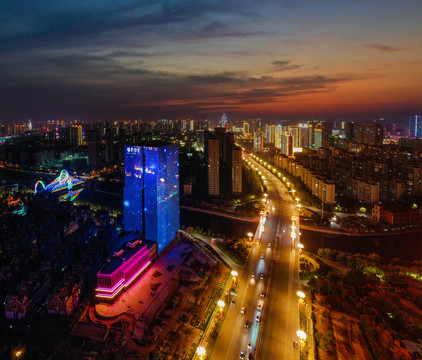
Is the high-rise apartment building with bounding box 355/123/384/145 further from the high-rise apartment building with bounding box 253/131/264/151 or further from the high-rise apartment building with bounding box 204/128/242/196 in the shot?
the high-rise apartment building with bounding box 204/128/242/196

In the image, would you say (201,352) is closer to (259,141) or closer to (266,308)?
(266,308)

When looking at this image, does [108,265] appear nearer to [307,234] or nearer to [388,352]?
[388,352]

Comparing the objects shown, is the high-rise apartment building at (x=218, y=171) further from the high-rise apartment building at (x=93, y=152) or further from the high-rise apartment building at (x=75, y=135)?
the high-rise apartment building at (x=75, y=135)

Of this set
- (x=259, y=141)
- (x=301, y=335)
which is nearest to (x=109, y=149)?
(x=259, y=141)

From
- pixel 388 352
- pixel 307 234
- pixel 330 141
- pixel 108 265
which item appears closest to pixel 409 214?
pixel 307 234

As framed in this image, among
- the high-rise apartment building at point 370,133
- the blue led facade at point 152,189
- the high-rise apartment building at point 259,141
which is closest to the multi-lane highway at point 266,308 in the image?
the blue led facade at point 152,189

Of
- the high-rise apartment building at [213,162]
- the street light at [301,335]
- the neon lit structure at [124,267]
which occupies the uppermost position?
the high-rise apartment building at [213,162]

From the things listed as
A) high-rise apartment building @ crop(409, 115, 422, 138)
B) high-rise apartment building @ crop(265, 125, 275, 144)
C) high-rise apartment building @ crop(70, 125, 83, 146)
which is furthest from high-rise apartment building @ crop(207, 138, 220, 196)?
high-rise apartment building @ crop(409, 115, 422, 138)
